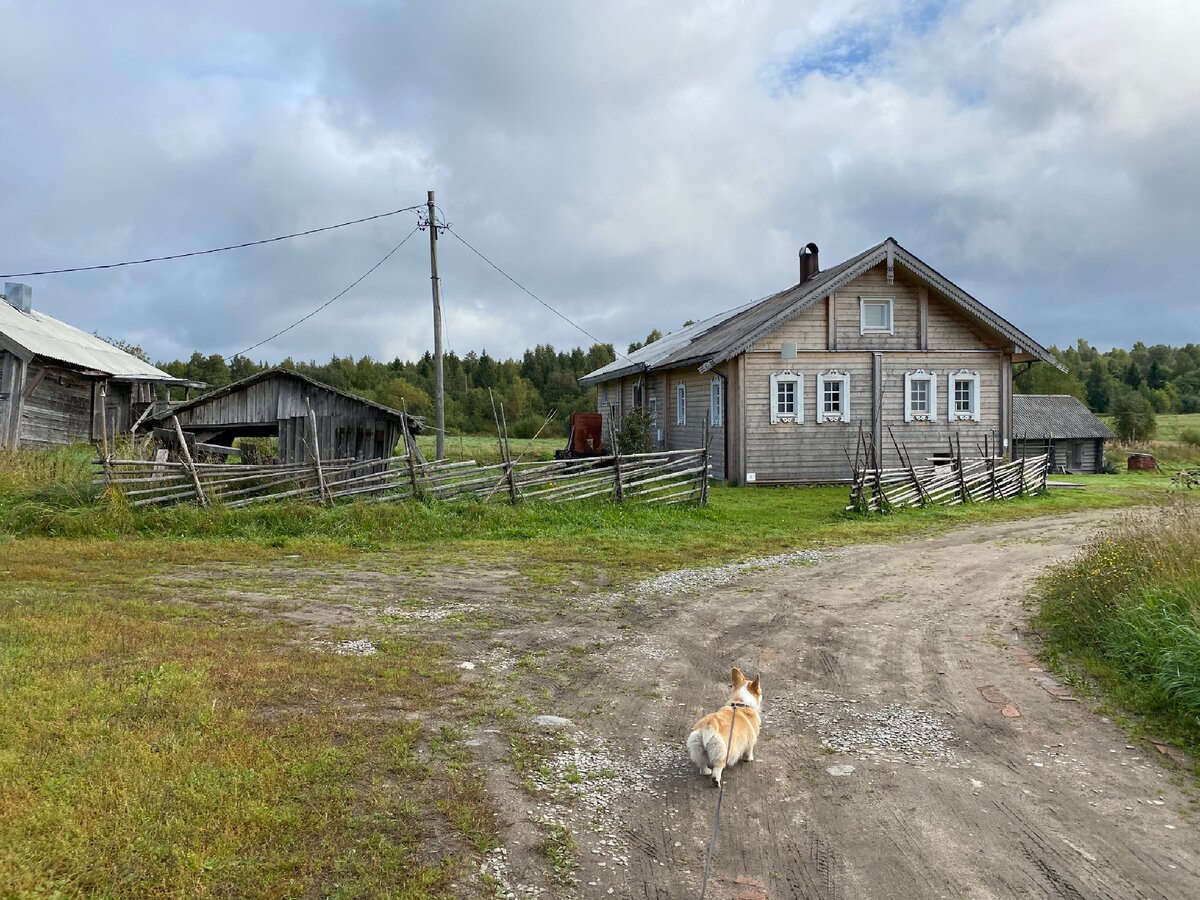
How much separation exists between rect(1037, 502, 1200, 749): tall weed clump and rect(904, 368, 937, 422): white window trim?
13967 mm

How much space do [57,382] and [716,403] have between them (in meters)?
20.4

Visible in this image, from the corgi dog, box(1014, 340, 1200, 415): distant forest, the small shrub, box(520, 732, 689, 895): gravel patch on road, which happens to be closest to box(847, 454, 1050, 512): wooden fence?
the small shrub

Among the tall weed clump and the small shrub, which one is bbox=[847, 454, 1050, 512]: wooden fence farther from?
the small shrub

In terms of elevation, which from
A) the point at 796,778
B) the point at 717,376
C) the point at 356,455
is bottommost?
the point at 796,778

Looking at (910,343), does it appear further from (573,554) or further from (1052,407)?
(1052,407)

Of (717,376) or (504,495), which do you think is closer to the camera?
(504,495)

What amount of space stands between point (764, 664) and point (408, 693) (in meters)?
2.99

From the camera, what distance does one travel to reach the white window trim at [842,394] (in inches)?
904

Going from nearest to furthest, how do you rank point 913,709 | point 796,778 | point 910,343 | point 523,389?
1. point 796,778
2. point 913,709
3. point 910,343
4. point 523,389

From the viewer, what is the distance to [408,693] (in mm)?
6082

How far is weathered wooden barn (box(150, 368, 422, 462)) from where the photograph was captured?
18.6m

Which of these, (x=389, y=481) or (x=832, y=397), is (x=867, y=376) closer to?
(x=832, y=397)

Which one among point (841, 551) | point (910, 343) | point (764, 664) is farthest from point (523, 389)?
point (764, 664)

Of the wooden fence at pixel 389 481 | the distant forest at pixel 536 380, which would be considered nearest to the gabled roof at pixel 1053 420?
the distant forest at pixel 536 380
